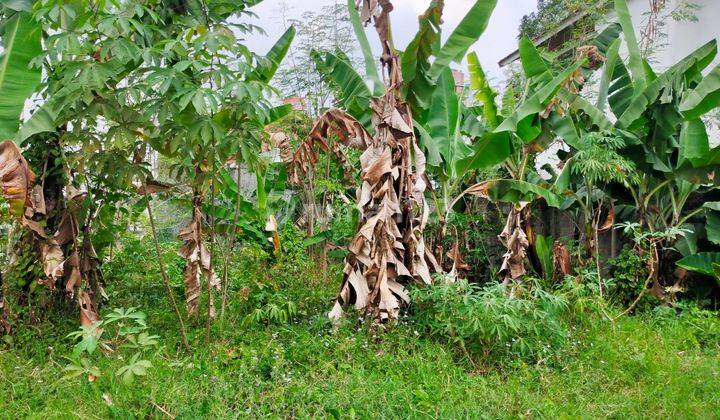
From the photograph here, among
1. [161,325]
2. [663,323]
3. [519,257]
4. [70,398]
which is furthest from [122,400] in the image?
[663,323]

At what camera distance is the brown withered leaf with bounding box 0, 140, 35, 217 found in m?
3.88

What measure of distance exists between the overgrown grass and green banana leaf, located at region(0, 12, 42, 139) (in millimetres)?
1664

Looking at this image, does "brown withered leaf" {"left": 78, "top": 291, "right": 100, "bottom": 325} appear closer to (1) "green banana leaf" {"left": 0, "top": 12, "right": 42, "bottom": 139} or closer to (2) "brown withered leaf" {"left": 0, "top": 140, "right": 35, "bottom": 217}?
(2) "brown withered leaf" {"left": 0, "top": 140, "right": 35, "bottom": 217}

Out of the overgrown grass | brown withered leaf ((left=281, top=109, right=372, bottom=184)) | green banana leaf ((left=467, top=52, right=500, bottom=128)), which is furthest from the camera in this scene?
green banana leaf ((left=467, top=52, right=500, bottom=128))

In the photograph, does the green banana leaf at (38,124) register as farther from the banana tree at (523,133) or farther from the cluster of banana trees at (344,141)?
the banana tree at (523,133)

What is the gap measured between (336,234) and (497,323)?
2945 mm

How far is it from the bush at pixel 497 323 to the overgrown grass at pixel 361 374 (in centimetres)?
8

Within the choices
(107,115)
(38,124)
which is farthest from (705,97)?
(38,124)

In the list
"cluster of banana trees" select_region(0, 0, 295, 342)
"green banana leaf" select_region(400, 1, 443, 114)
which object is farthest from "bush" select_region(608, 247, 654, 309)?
"cluster of banana trees" select_region(0, 0, 295, 342)

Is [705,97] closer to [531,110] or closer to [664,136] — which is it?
[664,136]

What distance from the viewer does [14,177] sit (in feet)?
12.9

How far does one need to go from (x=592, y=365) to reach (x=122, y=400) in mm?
3339

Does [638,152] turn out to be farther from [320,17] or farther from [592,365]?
[320,17]

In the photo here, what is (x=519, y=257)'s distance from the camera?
626 cm
